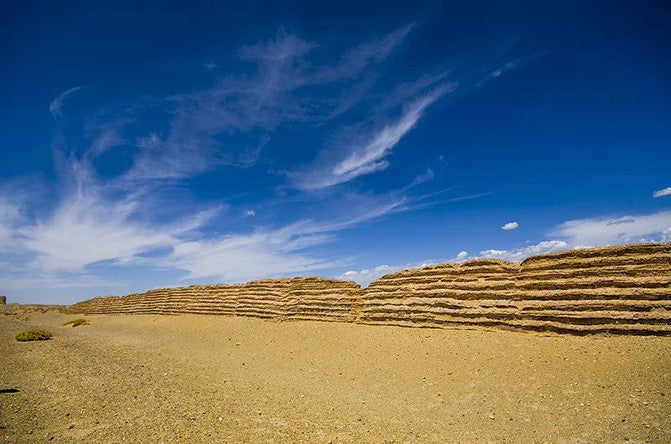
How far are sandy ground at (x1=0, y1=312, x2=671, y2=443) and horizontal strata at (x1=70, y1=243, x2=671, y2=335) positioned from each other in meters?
0.54

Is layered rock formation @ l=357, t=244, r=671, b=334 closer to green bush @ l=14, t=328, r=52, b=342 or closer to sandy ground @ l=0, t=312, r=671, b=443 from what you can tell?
sandy ground @ l=0, t=312, r=671, b=443

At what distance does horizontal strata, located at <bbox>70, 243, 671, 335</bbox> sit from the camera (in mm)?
8844

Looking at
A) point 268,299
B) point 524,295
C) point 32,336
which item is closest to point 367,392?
point 524,295

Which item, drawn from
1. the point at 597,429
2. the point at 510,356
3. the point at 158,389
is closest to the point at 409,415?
the point at 597,429

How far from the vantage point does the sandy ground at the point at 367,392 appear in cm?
551

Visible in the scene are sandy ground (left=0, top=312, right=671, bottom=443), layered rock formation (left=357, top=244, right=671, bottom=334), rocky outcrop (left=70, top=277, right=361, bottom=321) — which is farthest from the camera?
rocky outcrop (left=70, top=277, right=361, bottom=321)

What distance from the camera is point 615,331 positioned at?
344 inches

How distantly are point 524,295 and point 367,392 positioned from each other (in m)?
6.24

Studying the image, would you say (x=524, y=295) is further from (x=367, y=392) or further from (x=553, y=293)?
(x=367, y=392)

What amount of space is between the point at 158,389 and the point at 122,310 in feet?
106

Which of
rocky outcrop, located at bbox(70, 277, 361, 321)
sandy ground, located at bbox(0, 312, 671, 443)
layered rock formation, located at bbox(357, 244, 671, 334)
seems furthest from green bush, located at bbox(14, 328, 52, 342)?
layered rock formation, located at bbox(357, 244, 671, 334)

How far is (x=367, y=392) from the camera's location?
7922 mm

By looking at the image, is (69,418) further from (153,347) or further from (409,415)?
(153,347)

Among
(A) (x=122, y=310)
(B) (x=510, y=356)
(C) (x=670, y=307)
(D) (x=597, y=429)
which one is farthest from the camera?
(A) (x=122, y=310)
